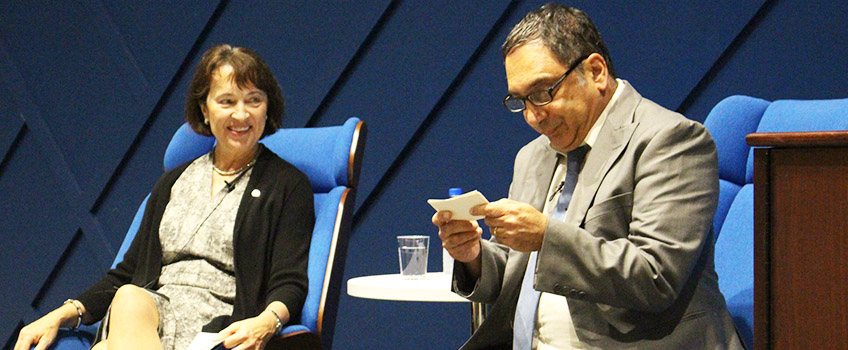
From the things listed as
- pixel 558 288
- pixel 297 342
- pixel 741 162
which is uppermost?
pixel 741 162

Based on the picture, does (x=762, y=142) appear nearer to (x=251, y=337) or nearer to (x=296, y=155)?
(x=251, y=337)

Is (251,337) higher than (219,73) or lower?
lower

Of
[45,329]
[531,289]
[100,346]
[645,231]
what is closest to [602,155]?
[645,231]

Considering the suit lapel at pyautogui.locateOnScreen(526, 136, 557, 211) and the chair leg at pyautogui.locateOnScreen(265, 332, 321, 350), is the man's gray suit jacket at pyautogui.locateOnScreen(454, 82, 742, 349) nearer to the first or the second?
the suit lapel at pyautogui.locateOnScreen(526, 136, 557, 211)

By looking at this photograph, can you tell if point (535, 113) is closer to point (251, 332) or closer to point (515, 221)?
point (515, 221)

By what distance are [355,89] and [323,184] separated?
822mm

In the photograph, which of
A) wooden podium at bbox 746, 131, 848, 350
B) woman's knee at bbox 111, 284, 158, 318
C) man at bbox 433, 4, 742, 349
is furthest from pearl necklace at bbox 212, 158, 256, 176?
wooden podium at bbox 746, 131, 848, 350

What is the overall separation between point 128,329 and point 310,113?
56.6 inches

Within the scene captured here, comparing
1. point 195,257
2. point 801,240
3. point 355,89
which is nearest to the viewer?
point 801,240

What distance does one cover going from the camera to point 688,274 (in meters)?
1.50

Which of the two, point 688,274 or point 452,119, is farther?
point 452,119

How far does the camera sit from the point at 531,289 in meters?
1.70

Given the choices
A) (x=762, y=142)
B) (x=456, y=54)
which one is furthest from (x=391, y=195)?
(x=762, y=142)

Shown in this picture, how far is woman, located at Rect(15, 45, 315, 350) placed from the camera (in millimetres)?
2123
